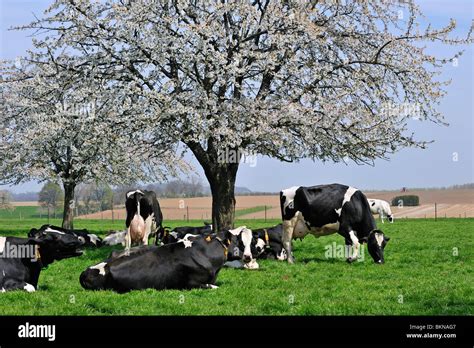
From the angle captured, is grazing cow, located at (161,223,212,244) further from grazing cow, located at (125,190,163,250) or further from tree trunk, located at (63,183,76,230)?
tree trunk, located at (63,183,76,230)

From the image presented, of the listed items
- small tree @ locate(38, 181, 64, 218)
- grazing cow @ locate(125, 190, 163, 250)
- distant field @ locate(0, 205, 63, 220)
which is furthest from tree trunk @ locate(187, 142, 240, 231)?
distant field @ locate(0, 205, 63, 220)

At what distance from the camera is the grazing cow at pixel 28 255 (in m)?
13.2

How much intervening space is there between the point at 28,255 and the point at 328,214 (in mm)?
8832

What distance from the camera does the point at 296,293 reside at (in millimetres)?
12727

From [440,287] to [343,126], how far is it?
912 centimetres

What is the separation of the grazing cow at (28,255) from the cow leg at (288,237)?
22.0ft

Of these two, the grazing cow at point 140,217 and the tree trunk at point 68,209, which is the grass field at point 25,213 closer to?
the tree trunk at point 68,209

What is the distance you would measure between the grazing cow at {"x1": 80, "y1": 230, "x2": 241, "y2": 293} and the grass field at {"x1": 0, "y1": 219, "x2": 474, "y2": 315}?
1.20ft

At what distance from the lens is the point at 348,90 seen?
2202 cm

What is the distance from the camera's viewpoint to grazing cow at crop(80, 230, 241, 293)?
12961 millimetres

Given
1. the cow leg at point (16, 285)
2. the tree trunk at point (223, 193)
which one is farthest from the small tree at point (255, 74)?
the cow leg at point (16, 285)

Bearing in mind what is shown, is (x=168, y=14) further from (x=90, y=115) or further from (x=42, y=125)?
(x=42, y=125)

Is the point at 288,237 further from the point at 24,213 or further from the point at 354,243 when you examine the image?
the point at 24,213

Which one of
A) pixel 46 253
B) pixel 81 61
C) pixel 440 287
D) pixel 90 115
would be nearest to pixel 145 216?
pixel 90 115
